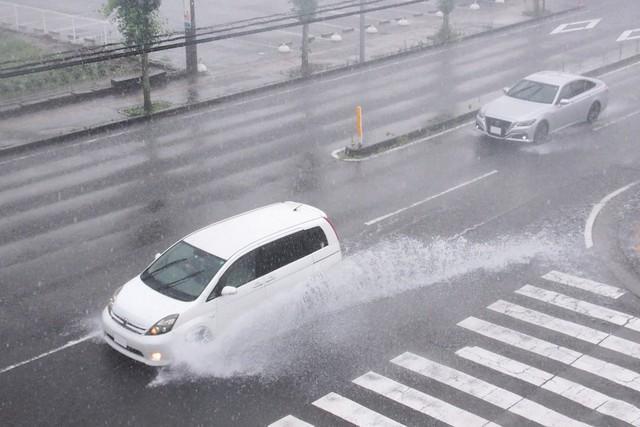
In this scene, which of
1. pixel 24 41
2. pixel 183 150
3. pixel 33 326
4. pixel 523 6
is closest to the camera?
pixel 33 326

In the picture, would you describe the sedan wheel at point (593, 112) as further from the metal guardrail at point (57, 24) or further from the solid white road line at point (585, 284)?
the metal guardrail at point (57, 24)

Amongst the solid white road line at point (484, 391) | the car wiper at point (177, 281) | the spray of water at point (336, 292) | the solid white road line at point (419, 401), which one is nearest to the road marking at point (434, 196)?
the spray of water at point (336, 292)

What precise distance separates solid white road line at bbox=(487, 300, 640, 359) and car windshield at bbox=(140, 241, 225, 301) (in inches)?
202

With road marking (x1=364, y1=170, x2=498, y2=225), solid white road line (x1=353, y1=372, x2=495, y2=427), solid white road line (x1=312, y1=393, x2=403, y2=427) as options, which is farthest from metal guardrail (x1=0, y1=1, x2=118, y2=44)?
solid white road line (x1=312, y1=393, x2=403, y2=427)

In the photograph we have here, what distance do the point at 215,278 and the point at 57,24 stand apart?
1263 inches

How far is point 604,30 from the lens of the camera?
4106 cm

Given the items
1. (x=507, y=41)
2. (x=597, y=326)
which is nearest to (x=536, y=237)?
(x=597, y=326)

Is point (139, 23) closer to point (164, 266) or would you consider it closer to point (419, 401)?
point (164, 266)

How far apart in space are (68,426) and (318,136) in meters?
14.9

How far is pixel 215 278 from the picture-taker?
13.3 metres

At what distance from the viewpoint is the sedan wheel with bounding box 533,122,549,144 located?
24062 mm

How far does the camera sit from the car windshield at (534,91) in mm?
24750

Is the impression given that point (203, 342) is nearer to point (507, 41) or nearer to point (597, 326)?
point (597, 326)

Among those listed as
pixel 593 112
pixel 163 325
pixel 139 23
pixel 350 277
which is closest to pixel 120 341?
pixel 163 325
